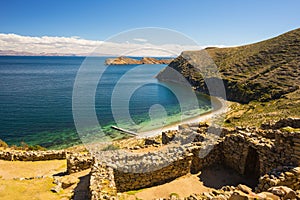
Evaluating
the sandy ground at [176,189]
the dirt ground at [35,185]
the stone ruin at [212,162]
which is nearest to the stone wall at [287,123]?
the stone ruin at [212,162]

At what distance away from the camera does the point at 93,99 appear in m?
66.2

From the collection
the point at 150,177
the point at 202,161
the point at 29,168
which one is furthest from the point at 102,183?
the point at 29,168

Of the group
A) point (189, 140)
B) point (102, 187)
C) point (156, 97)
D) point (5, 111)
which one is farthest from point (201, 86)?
point (102, 187)

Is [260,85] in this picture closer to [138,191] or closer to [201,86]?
[201,86]

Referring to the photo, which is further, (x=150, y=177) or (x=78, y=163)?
(x=78, y=163)

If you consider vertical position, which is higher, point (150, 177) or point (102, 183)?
point (102, 183)

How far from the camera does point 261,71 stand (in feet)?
234

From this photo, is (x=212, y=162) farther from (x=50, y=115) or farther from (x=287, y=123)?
(x=50, y=115)

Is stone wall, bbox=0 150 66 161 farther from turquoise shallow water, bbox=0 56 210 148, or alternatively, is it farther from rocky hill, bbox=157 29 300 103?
rocky hill, bbox=157 29 300 103

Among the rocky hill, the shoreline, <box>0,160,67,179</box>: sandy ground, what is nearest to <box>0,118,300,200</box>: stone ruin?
<box>0,160,67,179</box>: sandy ground

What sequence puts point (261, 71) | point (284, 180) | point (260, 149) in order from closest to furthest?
point (284, 180), point (260, 149), point (261, 71)

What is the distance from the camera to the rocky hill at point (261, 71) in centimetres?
5864

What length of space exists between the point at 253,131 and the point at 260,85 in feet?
183

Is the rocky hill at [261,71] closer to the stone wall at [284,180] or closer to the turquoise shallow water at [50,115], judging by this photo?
the turquoise shallow water at [50,115]
